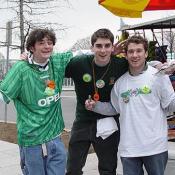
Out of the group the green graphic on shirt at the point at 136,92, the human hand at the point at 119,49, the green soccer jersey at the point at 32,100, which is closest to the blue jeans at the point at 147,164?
the green graphic on shirt at the point at 136,92

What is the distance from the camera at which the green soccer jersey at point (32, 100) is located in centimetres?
346

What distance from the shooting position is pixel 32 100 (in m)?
3.47

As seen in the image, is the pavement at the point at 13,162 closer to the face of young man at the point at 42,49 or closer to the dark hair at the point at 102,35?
the dark hair at the point at 102,35

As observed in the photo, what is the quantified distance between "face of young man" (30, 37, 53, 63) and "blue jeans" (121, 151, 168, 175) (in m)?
1.05

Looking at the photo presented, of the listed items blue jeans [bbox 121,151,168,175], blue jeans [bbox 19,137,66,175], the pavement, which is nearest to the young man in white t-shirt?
blue jeans [bbox 121,151,168,175]

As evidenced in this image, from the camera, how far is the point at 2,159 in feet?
22.0

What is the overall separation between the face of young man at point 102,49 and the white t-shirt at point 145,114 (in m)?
0.38

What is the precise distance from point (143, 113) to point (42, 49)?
3.14 feet

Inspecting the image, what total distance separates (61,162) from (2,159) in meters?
3.25

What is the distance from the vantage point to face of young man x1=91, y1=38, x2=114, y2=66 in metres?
3.63

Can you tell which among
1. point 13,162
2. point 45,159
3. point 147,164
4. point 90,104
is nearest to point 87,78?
point 90,104

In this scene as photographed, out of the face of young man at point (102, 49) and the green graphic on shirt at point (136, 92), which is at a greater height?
the face of young man at point (102, 49)

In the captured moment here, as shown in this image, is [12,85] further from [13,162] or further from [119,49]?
[13,162]

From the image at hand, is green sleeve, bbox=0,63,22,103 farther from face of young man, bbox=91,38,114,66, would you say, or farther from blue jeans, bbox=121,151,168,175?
blue jeans, bbox=121,151,168,175
